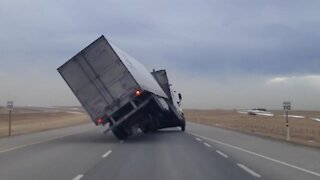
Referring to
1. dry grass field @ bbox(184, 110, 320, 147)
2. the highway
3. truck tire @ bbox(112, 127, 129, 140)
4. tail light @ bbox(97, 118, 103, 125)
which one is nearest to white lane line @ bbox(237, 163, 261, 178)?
the highway

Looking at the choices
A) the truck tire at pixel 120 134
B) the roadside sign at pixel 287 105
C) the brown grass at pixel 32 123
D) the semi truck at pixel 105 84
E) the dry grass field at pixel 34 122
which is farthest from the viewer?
the dry grass field at pixel 34 122

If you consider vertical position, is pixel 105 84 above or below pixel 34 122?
above

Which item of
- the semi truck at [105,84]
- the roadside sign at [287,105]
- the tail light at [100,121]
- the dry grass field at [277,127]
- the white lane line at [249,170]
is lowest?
the dry grass field at [277,127]

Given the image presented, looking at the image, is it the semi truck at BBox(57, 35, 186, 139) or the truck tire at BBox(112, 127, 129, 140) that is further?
the truck tire at BBox(112, 127, 129, 140)

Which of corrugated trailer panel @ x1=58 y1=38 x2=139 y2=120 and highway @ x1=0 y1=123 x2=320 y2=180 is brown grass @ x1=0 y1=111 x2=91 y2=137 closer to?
corrugated trailer panel @ x1=58 y1=38 x2=139 y2=120

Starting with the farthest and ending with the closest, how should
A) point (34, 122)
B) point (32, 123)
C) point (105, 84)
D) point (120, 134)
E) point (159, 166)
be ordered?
1. point (34, 122)
2. point (32, 123)
3. point (120, 134)
4. point (105, 84)
5. point (159, 166)

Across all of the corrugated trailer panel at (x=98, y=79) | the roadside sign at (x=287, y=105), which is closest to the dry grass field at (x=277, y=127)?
the roadside sign at (x=287, y=105)

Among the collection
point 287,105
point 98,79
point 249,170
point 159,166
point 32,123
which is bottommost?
point 249,170

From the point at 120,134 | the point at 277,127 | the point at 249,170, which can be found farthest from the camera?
the point at 277,127

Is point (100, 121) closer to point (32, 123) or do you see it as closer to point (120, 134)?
point (120, 134)

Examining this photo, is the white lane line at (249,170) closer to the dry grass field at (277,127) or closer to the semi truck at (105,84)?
the semi truck at (105,84)

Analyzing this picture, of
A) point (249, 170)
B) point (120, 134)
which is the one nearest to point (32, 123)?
point (120, 134)

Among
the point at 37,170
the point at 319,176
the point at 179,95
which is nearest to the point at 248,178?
the point at 319,176

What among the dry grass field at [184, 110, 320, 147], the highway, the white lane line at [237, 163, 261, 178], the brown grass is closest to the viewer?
the highway
